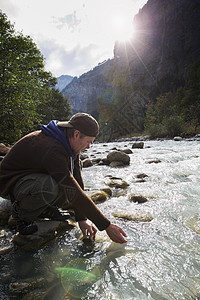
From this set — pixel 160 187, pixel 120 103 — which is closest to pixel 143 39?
→ pixel 120 103

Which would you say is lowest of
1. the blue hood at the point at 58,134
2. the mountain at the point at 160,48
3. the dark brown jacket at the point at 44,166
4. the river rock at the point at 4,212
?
the river rock at the point at 4,212

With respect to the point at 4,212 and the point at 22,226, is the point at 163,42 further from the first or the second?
the point at 22,226

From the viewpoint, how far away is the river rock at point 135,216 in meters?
2.28

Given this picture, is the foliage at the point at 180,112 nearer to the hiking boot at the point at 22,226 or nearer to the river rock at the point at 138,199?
the river rock at the point at 138,199

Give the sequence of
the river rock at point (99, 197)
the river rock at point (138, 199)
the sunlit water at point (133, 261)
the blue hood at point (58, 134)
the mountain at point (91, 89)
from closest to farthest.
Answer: the sunlit water at point (133, 261), the blue hood at point (58, 134), the river rock at point (138, 199), the river rock at point (99, 197), the mountain at point (91, 89)

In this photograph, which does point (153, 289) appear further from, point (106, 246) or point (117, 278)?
point (106, 246)

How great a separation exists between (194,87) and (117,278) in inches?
1691

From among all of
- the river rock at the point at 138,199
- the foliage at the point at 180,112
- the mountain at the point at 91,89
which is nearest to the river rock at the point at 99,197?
the river rock at the point at 138,199

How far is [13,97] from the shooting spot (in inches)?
345

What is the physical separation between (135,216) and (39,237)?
128 centimetres

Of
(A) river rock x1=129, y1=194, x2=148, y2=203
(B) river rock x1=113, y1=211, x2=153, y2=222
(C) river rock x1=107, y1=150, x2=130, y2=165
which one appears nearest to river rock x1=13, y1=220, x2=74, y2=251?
(B) river rock x1=113, y1=211, x2=153, y2=222

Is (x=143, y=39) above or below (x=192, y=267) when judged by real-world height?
above

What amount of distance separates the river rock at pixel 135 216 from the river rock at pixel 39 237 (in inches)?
34.4

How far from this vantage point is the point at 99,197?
10.1 feet
